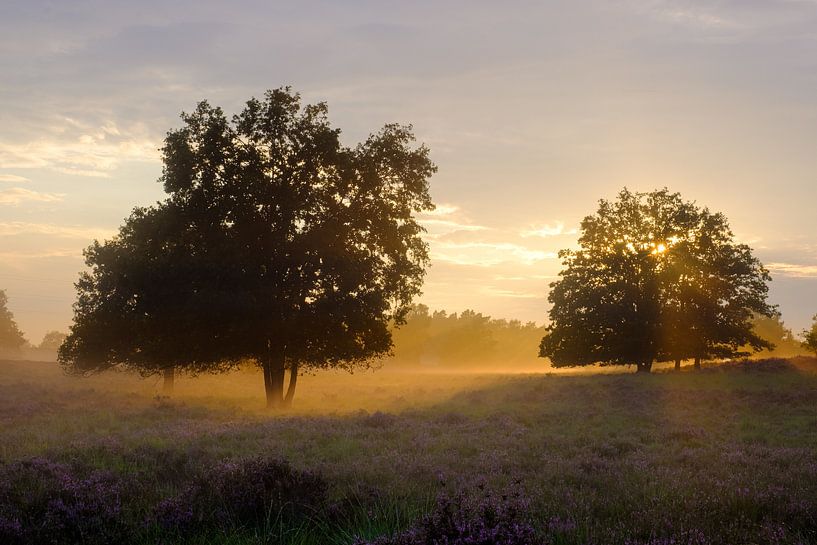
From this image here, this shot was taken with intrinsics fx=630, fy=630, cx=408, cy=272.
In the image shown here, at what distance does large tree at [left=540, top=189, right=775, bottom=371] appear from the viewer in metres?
41.6

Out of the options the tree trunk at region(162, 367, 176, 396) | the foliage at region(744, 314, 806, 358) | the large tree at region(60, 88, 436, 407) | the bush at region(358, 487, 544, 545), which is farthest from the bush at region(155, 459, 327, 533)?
the foliage at region(744, 314, 806, 358)

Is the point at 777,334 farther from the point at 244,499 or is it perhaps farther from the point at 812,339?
the point at 244,499

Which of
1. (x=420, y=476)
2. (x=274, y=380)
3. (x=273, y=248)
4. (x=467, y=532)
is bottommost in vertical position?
(x=420, y=476)

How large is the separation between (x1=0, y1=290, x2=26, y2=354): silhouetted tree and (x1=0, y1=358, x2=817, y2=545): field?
286 feet

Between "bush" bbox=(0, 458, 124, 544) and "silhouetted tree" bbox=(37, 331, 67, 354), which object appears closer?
"bush" bbox=(0, 458, 124, 544)

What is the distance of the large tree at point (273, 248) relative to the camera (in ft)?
84.8

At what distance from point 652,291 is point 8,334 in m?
98.4

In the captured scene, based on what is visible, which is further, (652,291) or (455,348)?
(455,348)

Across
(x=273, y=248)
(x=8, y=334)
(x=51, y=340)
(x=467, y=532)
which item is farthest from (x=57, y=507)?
(x=51, y=340)

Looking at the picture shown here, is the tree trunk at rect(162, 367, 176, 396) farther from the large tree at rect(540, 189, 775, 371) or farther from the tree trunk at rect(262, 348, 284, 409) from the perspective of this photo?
the large tree at rect(540, 189, 775, 371)

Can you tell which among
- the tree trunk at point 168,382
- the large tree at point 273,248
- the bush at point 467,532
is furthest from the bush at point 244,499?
the tree trunk at point 168,382

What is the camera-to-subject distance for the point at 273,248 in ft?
87.7

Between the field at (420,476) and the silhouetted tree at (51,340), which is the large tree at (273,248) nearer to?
the field at (420,476)

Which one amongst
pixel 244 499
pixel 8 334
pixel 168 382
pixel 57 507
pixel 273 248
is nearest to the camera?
pixel 57 507
